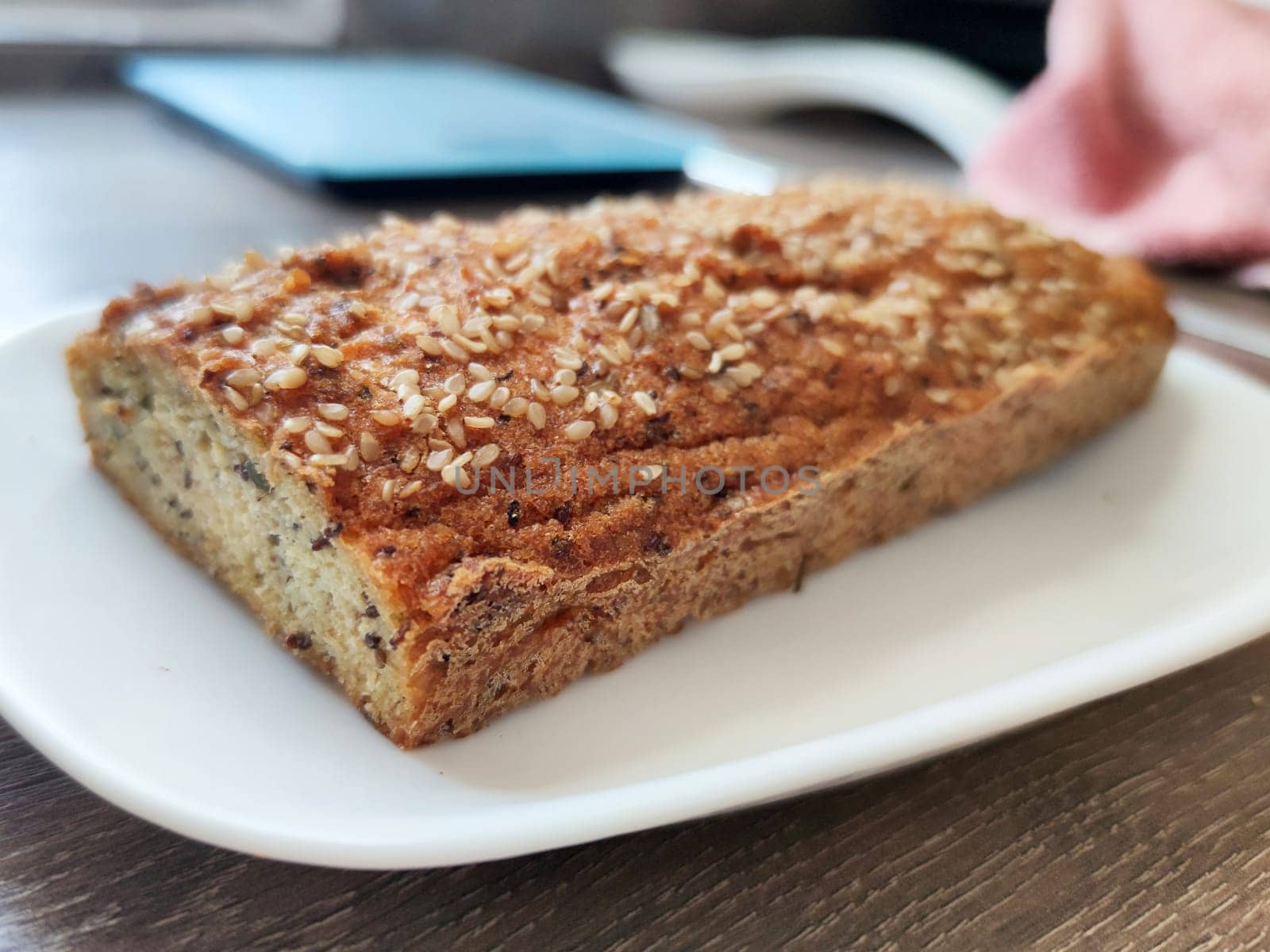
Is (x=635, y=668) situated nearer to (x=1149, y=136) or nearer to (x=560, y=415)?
(x=560, y=415)

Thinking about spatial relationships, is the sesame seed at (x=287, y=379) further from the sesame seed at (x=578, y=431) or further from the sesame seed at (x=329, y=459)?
the sesame seed at (x=578, y=431)

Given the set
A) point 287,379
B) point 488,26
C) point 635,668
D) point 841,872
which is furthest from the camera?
point 488,26

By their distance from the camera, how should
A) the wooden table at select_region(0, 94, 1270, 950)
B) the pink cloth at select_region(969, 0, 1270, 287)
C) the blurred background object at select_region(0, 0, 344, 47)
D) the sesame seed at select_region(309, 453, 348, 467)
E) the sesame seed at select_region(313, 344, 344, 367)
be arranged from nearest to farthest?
the wooden table at select_region(0, 94, 1270, 950)
the sesame seed at select_region(309, 453, 348, 467)
the sesame seed at select_region(313, 344, 344, 367)
the pink cloth at select_region(969, 0, 1270, 287)
the blurred background object at select_region(0, 0, 344, 47)

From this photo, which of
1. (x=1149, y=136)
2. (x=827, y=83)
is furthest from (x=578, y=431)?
(x=827, y=83)

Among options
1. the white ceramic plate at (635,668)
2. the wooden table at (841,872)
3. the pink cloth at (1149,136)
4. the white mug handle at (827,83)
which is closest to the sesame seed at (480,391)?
the white ceramic plate at (635,668)

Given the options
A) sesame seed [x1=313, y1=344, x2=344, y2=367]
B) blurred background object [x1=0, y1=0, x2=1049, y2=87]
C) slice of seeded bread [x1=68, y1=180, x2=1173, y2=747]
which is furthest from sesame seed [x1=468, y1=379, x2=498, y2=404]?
blurred background object [x1=0, y1=0, x2=1049, y2=87]

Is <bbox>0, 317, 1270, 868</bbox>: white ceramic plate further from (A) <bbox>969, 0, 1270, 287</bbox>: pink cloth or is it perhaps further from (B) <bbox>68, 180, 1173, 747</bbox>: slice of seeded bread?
(A) <bbox>969, 0, 1270, 287</bbox>: pink cloth

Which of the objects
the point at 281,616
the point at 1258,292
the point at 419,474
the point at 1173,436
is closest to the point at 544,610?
the point at 419,474
